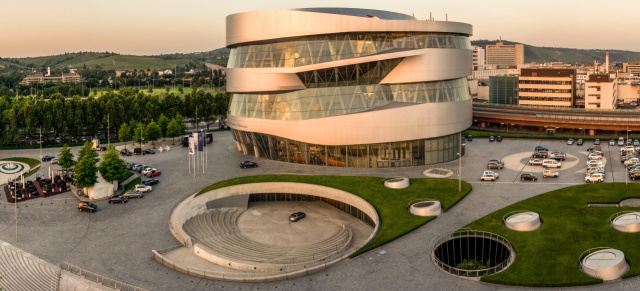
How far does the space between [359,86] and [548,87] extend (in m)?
105

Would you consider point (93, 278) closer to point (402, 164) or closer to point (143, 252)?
point (143, 252)

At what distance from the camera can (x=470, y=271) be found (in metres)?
35.4

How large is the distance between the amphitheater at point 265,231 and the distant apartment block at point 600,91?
4802 inches

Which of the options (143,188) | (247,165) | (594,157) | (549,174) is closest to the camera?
(143,188)

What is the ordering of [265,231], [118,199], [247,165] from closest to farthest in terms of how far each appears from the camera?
[265,231]
[118,199]
[247,165]

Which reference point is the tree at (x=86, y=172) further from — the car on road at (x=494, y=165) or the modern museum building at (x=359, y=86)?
the car on road at (x=494, y=165)

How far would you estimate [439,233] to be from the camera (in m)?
44.7

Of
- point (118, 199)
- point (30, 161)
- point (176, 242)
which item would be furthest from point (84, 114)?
point (176, 242)

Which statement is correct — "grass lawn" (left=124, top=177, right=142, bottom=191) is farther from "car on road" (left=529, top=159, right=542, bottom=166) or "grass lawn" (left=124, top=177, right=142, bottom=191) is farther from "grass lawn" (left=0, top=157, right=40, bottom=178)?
"car on road" (left=529, top=159, right=542, bottom=166)

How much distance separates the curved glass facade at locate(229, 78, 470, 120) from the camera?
71938 mm

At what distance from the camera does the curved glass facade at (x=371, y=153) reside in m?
72.8

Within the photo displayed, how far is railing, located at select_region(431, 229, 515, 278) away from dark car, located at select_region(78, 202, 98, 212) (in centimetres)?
3903

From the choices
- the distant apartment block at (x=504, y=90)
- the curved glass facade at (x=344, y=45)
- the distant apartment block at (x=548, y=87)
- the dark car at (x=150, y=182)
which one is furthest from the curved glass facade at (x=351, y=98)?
the distant apartment block at (x=504, y=90)

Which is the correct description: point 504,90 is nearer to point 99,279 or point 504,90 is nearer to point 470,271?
point 470,271
